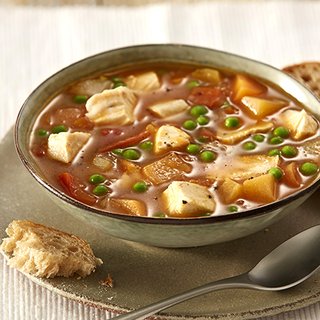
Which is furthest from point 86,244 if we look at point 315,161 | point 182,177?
point 315,161

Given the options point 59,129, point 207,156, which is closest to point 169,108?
point 207,156

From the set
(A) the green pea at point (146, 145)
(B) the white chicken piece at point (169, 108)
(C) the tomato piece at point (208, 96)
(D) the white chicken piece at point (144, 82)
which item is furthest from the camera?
(D) the white chicken piece at point (144, 82)

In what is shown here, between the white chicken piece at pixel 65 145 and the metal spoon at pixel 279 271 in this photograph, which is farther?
the white chicken piece at pixel 65 145

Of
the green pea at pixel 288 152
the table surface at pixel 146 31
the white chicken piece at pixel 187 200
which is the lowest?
the white chicken piece at pixel 187 200

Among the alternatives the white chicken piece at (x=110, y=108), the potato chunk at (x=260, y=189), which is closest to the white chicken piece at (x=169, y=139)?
the white chicken piece at (x=110, y=108)

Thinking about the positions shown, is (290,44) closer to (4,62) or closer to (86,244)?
(4,62)

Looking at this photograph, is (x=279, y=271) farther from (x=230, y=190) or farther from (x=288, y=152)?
(x=288, y=152)

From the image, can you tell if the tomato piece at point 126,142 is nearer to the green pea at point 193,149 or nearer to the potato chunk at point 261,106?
the green pea at point 193,149
